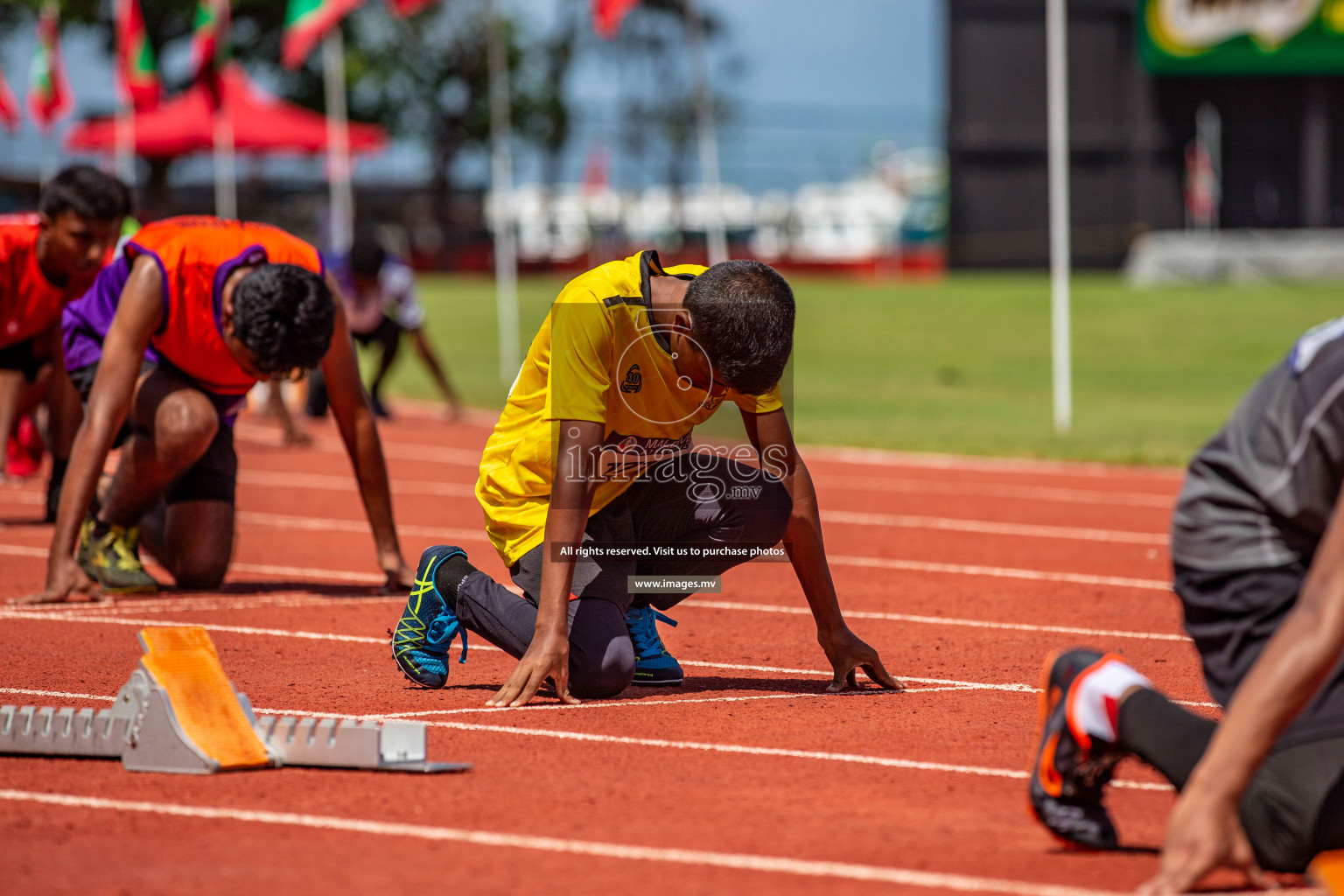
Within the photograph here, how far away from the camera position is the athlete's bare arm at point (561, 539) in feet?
14.7

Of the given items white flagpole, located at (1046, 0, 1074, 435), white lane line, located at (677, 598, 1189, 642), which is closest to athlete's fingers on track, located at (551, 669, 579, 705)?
white lane line, located at (677, 598, 1189, 642)

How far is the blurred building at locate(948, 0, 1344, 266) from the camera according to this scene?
3462 cm

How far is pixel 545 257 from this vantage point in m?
38.5

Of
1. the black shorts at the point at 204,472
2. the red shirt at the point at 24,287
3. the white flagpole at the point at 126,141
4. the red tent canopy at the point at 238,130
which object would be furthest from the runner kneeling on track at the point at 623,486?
the red tent canopy at the point at 238,130

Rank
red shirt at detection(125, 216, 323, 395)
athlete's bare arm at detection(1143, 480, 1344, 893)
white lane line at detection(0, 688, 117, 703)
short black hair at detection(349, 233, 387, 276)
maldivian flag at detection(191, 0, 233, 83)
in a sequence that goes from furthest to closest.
Result: maldivian flag at detection(191, 0, 233, 83)
short black hair at detection(349, 233, 387, 276)
red shirt at detection(125, 216, 323, 395)
white lane line at detection(0, 688, 117, 703)
athlete's bare arm at detection(1143, 480, 1344, 893)

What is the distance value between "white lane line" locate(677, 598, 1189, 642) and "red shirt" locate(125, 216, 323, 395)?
214cm

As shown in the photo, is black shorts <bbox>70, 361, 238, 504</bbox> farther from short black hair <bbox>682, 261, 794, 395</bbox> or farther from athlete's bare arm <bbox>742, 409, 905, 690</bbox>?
short black hair <bbox>682, 261, 794, 395</bbox>

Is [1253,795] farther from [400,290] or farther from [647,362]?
[400,290]

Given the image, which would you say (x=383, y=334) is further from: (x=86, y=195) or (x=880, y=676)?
(x=880, y=676)

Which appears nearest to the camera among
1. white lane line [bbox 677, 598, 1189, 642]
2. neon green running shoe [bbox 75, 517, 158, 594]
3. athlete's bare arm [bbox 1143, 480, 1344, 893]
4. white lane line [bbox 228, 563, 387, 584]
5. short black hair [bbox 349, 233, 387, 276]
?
athlete's bare arm [bbox 1143, 480, 1344, 893]

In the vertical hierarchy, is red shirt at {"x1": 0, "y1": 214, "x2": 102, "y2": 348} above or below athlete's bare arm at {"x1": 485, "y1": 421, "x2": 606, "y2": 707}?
above

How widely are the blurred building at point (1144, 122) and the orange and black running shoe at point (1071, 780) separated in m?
32.8

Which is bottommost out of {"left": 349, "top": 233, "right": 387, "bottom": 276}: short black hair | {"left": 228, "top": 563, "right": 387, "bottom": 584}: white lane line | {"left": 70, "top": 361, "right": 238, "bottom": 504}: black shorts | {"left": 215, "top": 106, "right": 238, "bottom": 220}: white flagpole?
{"left": 228, "top": 563, "right": 387, "bottom": 584}: white lane line

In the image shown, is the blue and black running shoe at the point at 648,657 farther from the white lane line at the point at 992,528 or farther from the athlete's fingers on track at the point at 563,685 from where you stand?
the white lane line at the point at 992,528
